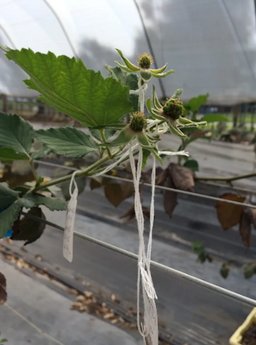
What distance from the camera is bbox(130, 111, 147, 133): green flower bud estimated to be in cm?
44

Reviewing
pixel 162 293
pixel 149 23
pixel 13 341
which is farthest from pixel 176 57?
pixel 13 341

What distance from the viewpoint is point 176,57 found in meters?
2.49

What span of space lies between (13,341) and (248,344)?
1.84ft

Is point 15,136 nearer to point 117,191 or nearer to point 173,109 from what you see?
point 173,109

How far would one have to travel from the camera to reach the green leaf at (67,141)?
557mm

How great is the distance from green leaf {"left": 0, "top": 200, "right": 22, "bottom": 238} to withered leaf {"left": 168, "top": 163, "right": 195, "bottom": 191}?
0.55m

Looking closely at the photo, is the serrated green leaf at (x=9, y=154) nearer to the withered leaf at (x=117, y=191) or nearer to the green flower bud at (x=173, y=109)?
the green flower bud at (x=173, y=109)

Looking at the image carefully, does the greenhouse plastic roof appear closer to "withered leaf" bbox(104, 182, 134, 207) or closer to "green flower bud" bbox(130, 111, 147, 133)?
"withered leaf" bbox(104, 182, 134, 207)

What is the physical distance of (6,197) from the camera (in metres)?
0.60

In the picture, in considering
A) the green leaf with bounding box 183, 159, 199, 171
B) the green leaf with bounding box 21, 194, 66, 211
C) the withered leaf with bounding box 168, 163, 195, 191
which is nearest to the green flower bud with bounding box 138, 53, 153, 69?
the green leaf with bounding box 21, 194, 66, 211

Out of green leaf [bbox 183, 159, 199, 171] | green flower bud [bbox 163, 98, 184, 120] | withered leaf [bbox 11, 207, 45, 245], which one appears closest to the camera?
green flower bud [bbox 163, 98, 184, 120]

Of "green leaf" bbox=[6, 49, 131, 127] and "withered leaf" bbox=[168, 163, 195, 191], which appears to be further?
"withered leaf" bbox=[168, 163, 195, 191]

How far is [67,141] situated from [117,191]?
0.59 meters

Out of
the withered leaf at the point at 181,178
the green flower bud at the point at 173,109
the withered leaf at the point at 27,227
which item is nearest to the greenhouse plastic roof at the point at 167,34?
the withered leaf at the point at 181,178
